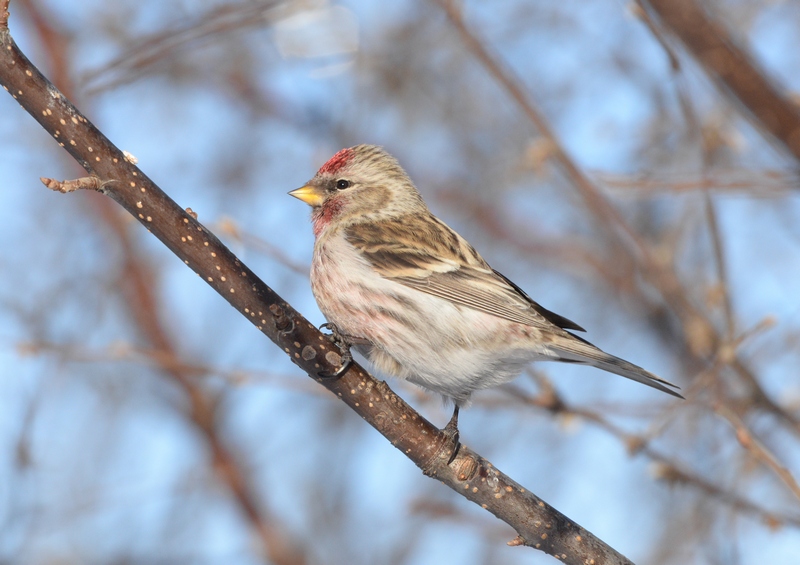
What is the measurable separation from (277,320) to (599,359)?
121 cm

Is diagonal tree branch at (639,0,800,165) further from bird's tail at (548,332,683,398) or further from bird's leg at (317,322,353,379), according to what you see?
bird's leg at (317,322,353,379)

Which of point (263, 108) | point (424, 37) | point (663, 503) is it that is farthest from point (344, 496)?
point (424, 37)

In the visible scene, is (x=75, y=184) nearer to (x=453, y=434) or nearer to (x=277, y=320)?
(x=277, y=320)

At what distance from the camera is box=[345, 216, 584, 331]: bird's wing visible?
10.5 ft

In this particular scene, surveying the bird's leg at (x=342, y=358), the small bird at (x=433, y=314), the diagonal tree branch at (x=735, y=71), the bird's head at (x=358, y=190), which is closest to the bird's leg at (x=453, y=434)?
the small bird at (x=433, y=314)

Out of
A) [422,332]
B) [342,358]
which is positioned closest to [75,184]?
[342,358]

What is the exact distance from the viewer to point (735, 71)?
266 centimetres

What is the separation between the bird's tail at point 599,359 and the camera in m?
2.80

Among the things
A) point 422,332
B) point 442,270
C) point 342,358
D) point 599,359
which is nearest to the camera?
point 342,358

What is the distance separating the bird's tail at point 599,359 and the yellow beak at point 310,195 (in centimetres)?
133

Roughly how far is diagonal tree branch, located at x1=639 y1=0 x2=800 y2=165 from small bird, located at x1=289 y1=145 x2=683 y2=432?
91cm

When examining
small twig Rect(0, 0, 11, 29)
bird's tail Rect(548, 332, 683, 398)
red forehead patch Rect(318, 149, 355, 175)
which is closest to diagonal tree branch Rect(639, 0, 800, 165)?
bird's tail Rect(548, 332, 683, 398)

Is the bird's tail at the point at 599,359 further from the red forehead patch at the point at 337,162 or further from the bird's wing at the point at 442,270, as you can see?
the red forehead patch at the point at 337,162

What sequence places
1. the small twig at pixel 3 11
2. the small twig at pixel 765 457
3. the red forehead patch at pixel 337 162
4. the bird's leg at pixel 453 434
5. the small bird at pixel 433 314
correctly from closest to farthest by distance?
the small twig at pixel 3 11 → the small twig at pixel 765 457 → the bird's leg at pixel 453 434 → the small bird at pixel 433 314 → the red forehead patch at pixel 337 162
